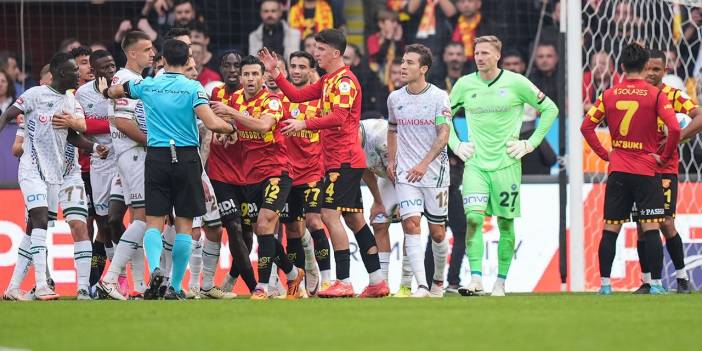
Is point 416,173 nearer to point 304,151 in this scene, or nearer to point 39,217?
point 304,151

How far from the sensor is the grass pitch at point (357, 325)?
732 cm

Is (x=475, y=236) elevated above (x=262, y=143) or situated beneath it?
situated beneath

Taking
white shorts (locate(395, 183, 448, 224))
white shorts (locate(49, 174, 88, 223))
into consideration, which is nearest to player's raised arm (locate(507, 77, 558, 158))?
white shorts (locate(395, 183, 448, 224))

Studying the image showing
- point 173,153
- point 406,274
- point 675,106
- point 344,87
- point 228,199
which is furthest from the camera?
point 406,274

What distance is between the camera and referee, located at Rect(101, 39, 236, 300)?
36.8 ft

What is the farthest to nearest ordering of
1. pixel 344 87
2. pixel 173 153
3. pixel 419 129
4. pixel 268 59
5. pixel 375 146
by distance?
pixel 375 146 < pixel 419 129 < pixel 268 59 < pixel 344 87 < pixel 173 153

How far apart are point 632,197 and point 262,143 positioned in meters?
3.33

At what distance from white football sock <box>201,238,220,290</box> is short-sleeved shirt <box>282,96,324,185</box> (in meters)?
0.95

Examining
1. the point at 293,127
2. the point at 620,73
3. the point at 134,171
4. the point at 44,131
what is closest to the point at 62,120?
the point at 44,131

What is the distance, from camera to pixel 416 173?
39.2ft

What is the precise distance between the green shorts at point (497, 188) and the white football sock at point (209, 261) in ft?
7.58

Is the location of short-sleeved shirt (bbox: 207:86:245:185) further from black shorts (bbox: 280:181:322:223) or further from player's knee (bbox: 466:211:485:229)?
player's knee (bbox: 466:211:485:229)

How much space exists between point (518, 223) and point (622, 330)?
707cm

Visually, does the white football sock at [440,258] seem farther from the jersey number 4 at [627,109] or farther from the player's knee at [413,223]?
the jersey number 4 at [627,109]
